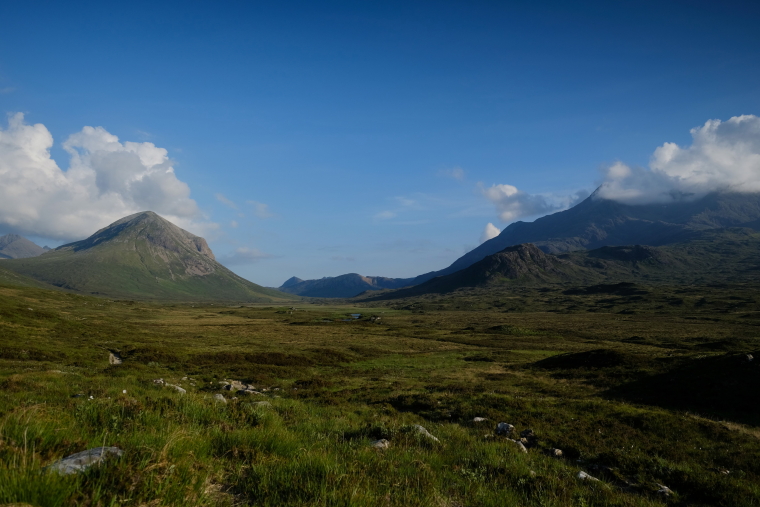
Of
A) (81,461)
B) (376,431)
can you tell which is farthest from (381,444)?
(81,461)

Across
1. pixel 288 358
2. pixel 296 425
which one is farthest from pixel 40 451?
pixel 288 358

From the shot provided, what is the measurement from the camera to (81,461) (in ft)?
13.2

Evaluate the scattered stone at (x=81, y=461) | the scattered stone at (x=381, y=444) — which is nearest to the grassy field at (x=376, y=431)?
the scattered stone at (x=81, y=461)

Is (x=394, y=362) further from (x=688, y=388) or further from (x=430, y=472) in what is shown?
(x=430, y=472)

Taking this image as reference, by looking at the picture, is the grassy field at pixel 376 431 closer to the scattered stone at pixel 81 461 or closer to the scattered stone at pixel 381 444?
the scattered stone at pixel 81 461

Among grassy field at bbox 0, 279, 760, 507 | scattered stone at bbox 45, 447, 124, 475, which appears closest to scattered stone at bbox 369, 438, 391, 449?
grassy field at bbox 0, 279, 760, 507

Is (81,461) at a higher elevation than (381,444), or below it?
higher

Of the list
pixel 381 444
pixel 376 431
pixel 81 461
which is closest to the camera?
pixel 81 461

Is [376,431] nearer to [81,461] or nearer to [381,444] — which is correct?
[381,444]

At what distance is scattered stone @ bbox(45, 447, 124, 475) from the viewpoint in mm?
3633

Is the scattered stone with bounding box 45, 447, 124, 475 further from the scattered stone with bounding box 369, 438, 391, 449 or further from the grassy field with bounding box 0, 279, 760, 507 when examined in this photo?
the scattered stone with bounding box 369, 438, 391, 449

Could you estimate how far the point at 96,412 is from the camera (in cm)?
732

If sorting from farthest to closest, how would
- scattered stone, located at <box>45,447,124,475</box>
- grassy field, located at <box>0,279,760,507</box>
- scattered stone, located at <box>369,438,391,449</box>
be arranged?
scattered stone, located at <box>369,438,391,449</box>, grassy field, located at <box>0,279,760,507</box>, scattered stone, located at <box>45,447,124,475</box>

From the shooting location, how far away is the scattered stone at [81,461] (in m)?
3.63
